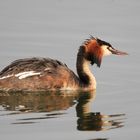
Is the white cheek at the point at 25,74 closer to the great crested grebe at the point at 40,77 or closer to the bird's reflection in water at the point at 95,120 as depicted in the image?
the great crested grebe at the point at 40,77

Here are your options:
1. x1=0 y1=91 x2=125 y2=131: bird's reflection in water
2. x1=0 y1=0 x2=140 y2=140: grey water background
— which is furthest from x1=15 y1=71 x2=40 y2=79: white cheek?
x1=0 y1=0 x2=140 y2=140: grey water background

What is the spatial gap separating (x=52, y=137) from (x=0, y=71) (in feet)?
17.7

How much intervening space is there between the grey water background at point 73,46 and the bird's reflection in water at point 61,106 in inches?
4.3

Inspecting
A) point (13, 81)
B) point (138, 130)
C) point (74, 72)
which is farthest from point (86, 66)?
point (138, 130)

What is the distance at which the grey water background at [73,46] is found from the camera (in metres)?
14.3

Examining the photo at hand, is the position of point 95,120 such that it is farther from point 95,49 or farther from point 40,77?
point 95,49

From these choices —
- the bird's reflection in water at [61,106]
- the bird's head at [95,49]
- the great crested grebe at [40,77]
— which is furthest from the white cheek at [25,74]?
the bird's head at [95,49]

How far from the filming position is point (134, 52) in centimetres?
2081

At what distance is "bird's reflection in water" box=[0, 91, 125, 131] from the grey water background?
4.3 inches

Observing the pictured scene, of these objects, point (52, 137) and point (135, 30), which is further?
point (135, 30)

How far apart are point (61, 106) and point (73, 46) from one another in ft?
17.4

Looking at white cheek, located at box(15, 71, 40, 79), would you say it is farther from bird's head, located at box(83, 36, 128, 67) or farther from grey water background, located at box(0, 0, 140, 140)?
bird's head, located at box(83, 36, 128, 67)

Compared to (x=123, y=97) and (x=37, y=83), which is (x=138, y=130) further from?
(x=37, y=83)

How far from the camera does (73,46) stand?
2134 cm
